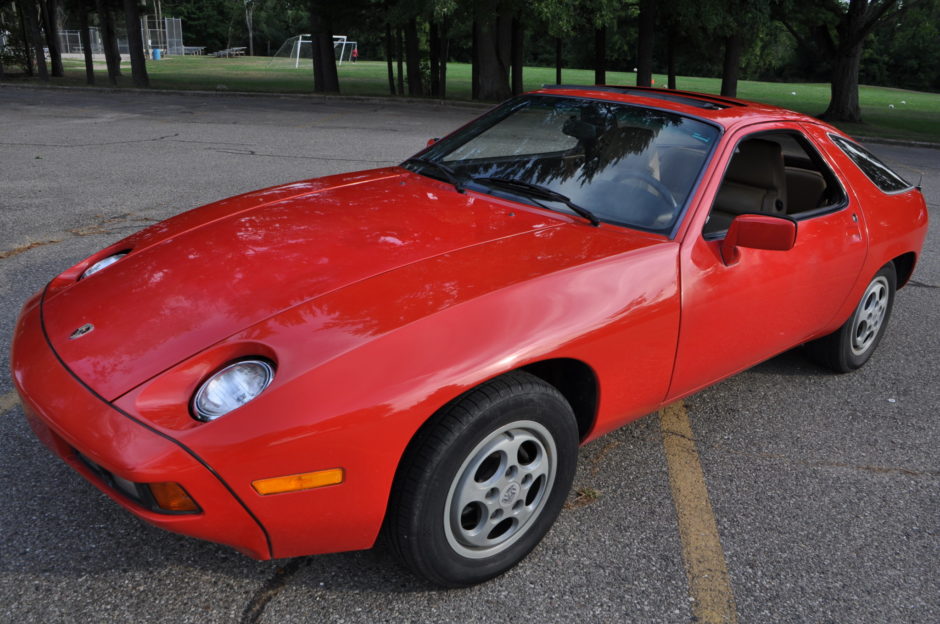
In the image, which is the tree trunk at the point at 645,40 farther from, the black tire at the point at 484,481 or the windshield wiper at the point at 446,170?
the black tire at the point at 484,481

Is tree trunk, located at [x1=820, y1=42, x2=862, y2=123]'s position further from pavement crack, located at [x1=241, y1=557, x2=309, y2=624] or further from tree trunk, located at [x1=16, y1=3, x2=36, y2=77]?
tree trunk, located at [x1=16, y1=3, x2=36, y2=77]

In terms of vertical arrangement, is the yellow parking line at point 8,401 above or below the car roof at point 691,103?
below

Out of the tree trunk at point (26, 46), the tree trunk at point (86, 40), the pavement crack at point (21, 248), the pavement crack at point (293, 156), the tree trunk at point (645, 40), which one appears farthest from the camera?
the tree trunk at point (26, 46)

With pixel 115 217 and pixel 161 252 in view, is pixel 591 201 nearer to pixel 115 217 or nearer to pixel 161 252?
pixel 161 252

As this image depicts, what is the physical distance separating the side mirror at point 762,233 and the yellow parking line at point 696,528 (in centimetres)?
94

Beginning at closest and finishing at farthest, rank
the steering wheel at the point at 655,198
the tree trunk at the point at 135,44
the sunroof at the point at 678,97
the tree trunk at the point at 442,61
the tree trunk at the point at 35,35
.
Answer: the steering wheel at the point at 655,198
the sunroof at the point at 678,97
the tree trunk at the point at 135,44
the tree trunk at the point at 442,61
the tree trunk at the point at 35,35

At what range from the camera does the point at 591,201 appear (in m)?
3.06

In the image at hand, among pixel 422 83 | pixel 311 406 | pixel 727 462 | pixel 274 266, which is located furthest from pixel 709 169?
pixel 422 83

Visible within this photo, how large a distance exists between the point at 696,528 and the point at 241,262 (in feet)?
6.09

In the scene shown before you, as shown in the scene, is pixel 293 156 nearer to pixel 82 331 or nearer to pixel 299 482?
pixel 82 331

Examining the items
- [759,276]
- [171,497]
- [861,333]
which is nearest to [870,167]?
[861,333]

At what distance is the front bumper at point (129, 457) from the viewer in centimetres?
189

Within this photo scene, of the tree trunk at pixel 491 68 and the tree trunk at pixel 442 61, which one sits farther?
the tree trunk at pixel 442 61

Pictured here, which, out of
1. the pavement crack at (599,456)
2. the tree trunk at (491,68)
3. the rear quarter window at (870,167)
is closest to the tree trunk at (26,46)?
the tree trunk at (491,68)
